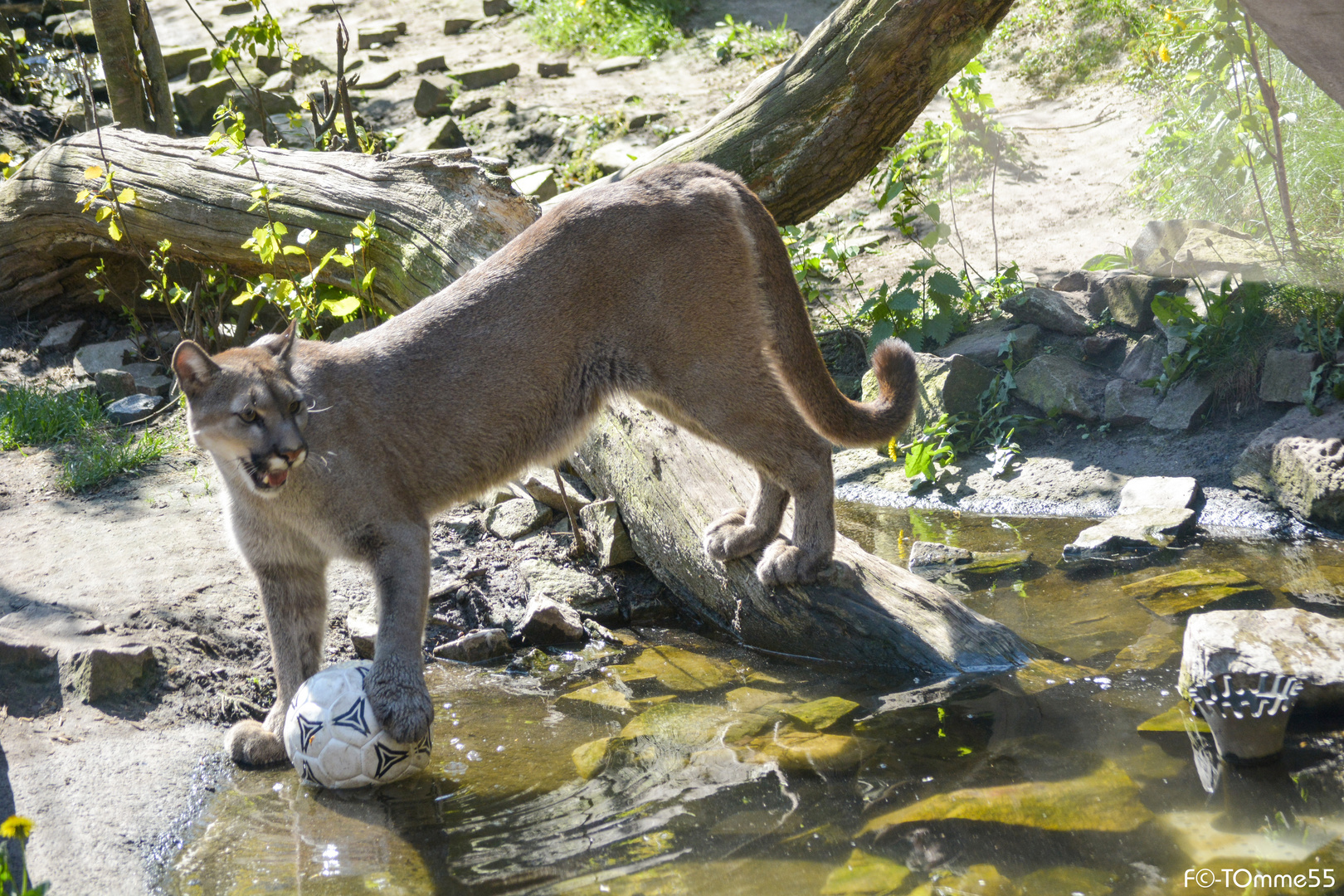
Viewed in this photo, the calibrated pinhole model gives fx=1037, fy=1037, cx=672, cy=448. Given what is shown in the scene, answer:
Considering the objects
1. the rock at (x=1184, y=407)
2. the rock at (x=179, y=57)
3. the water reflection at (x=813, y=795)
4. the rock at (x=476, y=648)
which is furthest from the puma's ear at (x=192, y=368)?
the rock at (x=179, y=57)

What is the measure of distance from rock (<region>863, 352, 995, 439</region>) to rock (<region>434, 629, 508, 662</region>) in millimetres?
2776

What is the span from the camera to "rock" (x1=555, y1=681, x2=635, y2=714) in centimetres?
377

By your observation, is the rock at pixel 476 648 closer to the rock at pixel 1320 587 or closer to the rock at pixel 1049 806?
the rock at pixel 1320 587

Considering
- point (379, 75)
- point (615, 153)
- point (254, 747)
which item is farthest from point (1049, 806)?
point (379, 75)

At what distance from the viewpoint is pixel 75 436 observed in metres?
6.02

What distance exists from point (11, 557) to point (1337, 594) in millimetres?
5466

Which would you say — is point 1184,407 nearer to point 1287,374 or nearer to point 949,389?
point 1287,374

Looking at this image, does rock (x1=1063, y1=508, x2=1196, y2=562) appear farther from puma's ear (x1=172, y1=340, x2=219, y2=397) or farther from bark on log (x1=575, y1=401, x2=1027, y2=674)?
puma's ear (x1=172, y1=340, x2=219, y2=397)

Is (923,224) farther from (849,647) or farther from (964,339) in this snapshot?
(849,647)

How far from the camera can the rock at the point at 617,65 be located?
11.1m

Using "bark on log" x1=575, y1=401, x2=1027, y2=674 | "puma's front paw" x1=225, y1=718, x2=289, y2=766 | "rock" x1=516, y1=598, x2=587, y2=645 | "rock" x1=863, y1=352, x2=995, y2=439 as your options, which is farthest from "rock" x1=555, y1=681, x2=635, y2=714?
"rock" x1=863, y1=352, x2=995, y2=439

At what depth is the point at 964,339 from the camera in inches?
259

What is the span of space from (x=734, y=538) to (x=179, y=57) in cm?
1050

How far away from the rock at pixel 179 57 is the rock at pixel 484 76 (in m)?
3.06
